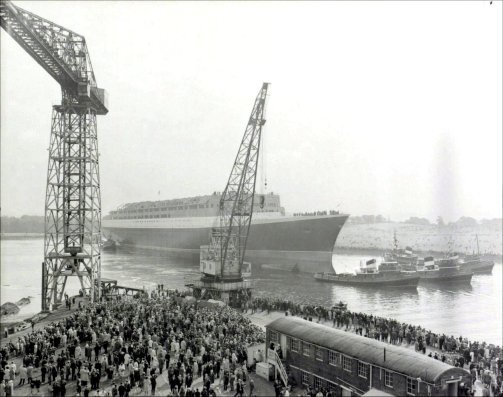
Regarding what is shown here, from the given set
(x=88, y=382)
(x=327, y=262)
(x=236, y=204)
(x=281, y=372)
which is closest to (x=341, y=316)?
(x=281, y=372)

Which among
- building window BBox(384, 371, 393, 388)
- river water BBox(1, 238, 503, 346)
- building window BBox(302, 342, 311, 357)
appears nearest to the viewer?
building window BBox(384, 371, 393, 388)

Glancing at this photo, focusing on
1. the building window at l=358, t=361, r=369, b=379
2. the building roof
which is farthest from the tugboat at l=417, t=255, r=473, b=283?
the building window at l=358, t=361, r=369, b=379

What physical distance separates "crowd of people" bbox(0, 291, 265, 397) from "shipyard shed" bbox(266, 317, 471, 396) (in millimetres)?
2162

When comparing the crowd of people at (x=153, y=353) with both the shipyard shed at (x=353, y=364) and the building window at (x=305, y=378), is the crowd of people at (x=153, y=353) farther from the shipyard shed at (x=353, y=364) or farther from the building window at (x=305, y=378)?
the building window at (x=305, y=378)

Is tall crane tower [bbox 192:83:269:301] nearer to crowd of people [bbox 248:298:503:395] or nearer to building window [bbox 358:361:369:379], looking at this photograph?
crowd of people [bbox 248:298:503:395]

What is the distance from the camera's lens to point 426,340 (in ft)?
80.5

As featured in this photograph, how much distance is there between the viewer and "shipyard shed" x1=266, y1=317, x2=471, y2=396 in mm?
14047

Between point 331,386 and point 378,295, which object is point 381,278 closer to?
point 378,295

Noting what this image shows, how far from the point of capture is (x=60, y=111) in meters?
34.4

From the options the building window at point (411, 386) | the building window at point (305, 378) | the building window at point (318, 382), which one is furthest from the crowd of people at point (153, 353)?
the building window at point (411, 386)

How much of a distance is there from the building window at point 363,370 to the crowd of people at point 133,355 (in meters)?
4.12

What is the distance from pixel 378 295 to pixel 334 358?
32422 mm

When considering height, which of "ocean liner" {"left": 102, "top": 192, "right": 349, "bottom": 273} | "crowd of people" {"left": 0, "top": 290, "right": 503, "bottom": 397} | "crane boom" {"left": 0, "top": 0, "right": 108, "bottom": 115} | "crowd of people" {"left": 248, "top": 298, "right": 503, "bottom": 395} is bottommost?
"crowd of people" {"left": 248, "top": 298, "right": 503, "bottom": 395}

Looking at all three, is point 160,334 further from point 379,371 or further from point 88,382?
point 379,371
